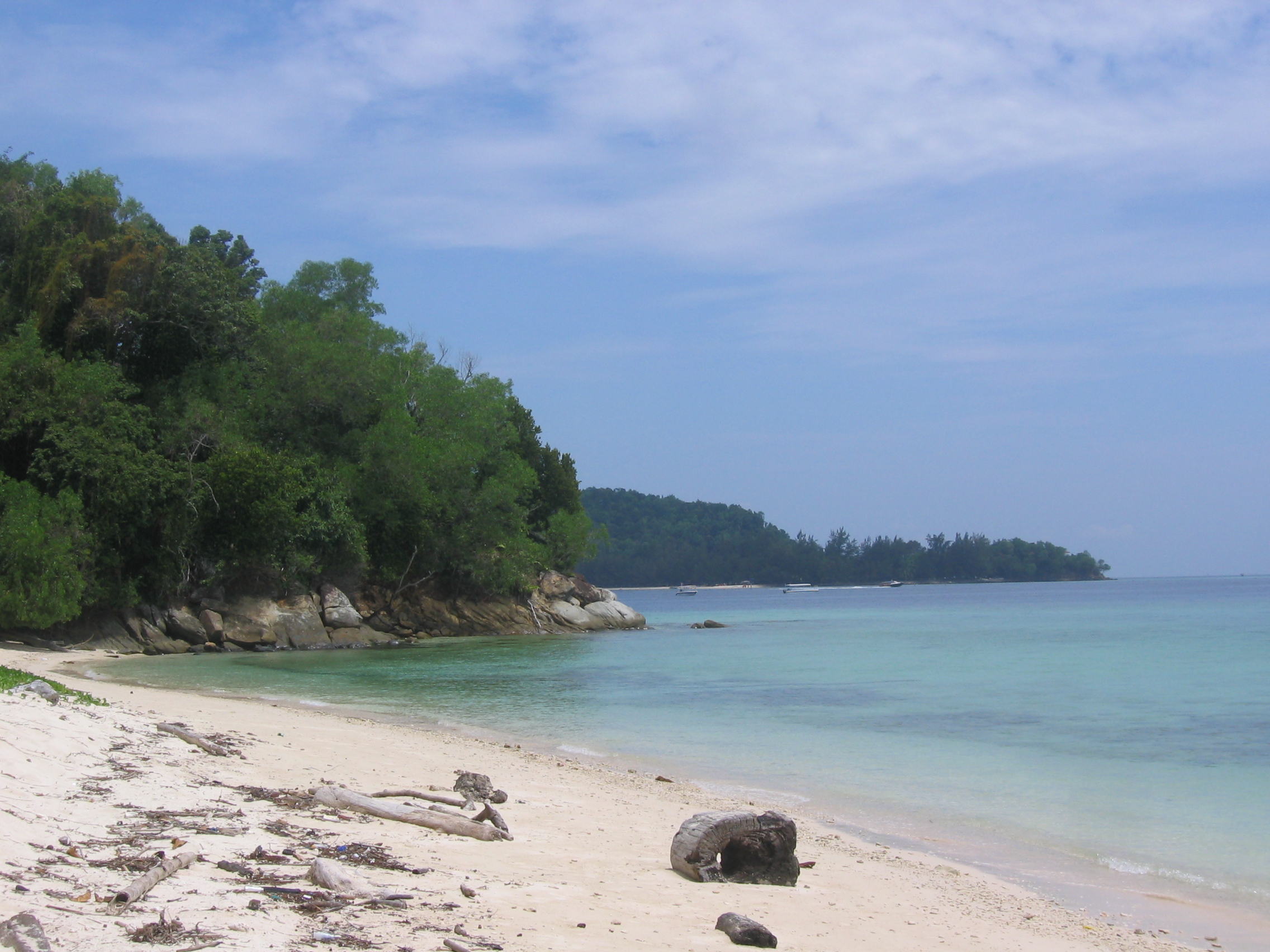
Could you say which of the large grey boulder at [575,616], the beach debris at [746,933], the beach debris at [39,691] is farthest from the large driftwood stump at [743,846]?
the large grey boulder at [575,616]

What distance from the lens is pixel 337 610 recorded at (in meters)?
36.3

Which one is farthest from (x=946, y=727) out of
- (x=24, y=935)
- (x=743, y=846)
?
(x=24, y=935)

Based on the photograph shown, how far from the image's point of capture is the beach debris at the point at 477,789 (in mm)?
8578

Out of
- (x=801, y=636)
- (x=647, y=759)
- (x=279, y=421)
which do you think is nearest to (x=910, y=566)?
(x=801, y=636)

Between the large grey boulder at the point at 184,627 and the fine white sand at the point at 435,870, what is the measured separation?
76.0ft

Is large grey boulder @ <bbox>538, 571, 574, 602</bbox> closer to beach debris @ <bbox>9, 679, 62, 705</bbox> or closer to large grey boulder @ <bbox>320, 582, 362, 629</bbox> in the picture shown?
large grey boulder @ <bbox>320, 582, 362, 629</bbox>

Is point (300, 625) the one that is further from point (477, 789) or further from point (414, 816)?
point (414, 816)

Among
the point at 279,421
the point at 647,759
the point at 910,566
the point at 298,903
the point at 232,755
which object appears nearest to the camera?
the point at 298,903

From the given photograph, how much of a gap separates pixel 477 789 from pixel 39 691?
4977mm

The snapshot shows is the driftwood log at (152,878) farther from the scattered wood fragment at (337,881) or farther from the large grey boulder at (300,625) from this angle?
the large grey boulder at (300,625)

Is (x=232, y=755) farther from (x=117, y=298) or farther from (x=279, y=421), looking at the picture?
(x=279, y=421)

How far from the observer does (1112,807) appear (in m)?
11.1

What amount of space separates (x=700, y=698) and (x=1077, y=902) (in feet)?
45.6

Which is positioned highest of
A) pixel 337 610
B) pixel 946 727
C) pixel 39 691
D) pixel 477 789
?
pixel 39 691
